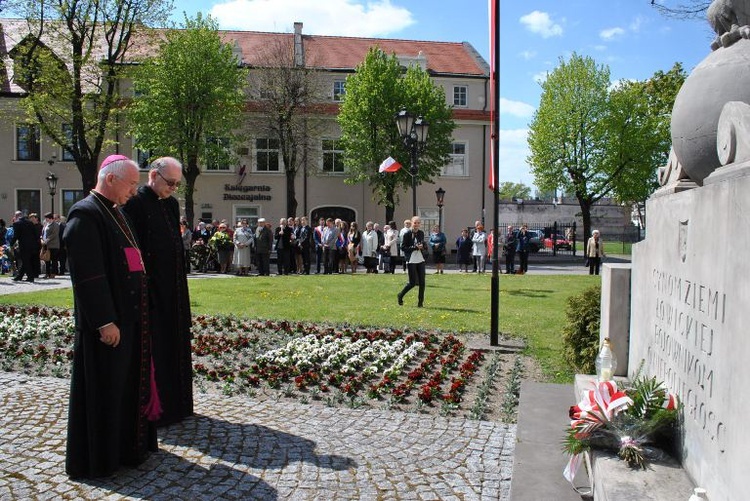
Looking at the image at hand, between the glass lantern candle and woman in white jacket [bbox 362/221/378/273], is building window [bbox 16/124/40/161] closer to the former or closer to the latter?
woman in white jacket [bbox 362/221/378/273]

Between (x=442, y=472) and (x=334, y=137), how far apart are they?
119ft

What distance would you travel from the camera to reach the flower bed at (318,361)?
Result: 260 inches

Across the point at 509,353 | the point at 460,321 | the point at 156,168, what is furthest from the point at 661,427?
the point at 460,321

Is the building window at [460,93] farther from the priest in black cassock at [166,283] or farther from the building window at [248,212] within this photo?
the priest in black cassock at [166,283]

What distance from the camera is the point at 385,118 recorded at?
118 feet

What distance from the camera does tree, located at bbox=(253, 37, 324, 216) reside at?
3625cm

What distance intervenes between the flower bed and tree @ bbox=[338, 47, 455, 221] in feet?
86.2

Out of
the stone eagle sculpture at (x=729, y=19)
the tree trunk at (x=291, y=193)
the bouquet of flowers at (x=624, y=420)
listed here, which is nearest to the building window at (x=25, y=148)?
the tree trunk at (x=291, y=193)

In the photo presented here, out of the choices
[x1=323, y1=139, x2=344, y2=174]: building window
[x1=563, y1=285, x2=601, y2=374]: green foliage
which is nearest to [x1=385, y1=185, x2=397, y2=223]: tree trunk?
[x1=323, y1=139, x2=344, y2=174]: building window

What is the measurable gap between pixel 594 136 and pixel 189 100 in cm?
2558

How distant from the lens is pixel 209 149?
3369 centimetres

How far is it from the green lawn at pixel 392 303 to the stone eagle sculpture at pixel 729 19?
4475 mm

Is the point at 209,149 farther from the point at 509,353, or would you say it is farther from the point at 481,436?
the point at 481,436

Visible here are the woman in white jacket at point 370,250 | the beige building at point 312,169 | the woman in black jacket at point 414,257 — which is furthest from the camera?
the beige building at point 312,169
